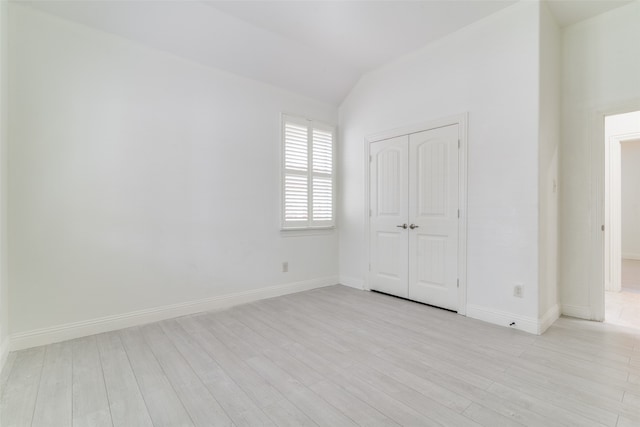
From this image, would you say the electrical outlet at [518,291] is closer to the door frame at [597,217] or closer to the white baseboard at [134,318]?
the door frame at [597,217]

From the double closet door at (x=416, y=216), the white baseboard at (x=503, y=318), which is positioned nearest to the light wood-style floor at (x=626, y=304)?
the white baseboard at (x=503, y=318)

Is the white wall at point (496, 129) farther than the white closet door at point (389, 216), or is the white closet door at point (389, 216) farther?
the white closet door at point (389, 216)

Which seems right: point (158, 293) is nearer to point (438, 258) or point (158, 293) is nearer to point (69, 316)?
point (69, 316)

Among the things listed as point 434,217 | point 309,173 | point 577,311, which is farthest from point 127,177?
point 577,311

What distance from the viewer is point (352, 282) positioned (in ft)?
14.9

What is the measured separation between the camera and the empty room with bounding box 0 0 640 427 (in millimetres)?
1930

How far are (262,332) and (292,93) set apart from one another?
3140 mm

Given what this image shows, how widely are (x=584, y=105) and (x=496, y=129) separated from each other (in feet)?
3.40

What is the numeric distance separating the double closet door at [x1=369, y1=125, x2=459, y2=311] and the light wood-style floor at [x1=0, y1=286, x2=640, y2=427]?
0.64 metres

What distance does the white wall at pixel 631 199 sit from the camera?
6.72 metres

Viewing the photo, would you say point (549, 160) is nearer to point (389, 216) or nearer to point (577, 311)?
point (577, 311)

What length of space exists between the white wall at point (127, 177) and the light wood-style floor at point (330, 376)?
498 millimetres

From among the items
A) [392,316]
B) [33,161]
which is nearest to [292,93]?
[33,161]

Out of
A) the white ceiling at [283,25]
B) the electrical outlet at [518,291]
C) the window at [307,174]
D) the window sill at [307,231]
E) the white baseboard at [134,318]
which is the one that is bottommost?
the white baseboard at [134,318]
